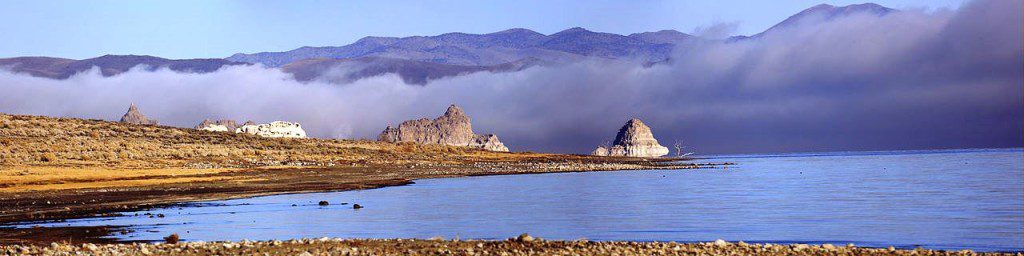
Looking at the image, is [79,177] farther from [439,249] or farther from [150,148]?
[439,249]

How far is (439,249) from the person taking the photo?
25172 mm

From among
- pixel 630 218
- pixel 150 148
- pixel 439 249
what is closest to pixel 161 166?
pixel 150 148

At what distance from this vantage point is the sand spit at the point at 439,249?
24.0m

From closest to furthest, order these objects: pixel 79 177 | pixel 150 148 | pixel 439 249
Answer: pixel 439 249 → pixel 79 177 → pixel 150 148

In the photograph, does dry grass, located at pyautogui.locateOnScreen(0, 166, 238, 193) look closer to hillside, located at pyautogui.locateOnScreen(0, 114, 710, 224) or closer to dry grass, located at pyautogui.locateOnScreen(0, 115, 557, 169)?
hillside, located at pyautogui.locateOnScreen(0, 114, 710, 224)

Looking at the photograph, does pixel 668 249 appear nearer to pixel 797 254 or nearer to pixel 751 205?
pixel 797 254

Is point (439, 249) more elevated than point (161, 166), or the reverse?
point (439, 249)

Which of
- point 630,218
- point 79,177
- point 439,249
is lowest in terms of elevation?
point 630,218

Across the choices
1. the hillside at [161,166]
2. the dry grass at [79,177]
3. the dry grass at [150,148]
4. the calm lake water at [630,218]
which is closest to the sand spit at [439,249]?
the calm lake water at [630,218]

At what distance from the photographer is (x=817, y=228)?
37.6 m

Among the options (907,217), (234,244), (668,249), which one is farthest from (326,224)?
(907,217)

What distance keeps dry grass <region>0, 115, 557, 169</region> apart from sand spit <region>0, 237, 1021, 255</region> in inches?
3074

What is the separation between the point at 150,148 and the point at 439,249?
357ft

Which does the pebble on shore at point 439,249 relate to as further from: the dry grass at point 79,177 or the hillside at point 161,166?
the dry grass at point 79,177
